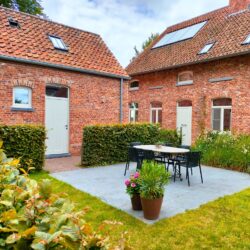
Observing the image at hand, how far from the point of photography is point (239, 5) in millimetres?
14562

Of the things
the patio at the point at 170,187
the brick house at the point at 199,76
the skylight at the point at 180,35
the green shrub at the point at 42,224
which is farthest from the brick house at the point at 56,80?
the green shrub at the point at 42,224

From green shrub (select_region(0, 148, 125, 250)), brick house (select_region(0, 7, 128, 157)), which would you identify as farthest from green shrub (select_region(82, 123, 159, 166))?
green shrub (select_region(0, 148, 125, 250))

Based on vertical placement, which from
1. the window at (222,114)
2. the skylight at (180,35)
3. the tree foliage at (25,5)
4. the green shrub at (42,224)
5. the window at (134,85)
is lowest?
the green shrub at (42,224)

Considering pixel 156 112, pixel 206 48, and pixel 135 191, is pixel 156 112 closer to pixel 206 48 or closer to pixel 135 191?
pixel 206 48

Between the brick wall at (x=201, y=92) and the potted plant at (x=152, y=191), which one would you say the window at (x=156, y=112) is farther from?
the potted plant at (x=152, y=191)

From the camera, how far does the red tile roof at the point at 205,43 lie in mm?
11743

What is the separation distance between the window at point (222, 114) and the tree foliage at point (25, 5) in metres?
13.8

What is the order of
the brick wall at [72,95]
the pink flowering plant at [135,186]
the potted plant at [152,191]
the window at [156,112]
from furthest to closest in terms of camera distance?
1. the window at [156,112]
2. the brick wall at [72,95]
3. the pink flowering plant at [135,186]
4. the potted plant at [152,191]

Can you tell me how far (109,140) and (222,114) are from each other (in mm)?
6173

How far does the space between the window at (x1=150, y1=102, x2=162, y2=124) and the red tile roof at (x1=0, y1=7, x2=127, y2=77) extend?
401 centimetres

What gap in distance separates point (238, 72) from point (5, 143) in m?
9.87

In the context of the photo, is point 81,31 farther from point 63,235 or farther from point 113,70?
point 63,235

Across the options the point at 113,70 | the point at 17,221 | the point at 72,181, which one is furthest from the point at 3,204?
the point at 113,70

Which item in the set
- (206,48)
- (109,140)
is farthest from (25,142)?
(206,48)
